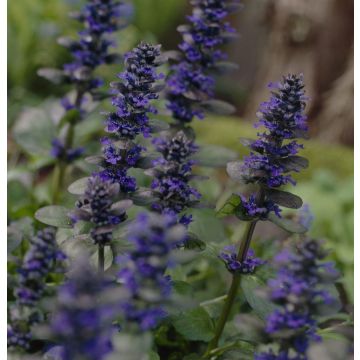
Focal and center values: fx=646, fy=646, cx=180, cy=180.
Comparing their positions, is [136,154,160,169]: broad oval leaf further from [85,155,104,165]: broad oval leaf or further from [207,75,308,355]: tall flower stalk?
[207,75,308,355]: tall flower stalk

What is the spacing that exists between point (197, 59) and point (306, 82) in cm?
310

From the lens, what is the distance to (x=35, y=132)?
2.95 metres

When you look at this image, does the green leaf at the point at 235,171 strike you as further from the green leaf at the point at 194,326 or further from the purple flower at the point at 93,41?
the purple flower at the point at 93,41

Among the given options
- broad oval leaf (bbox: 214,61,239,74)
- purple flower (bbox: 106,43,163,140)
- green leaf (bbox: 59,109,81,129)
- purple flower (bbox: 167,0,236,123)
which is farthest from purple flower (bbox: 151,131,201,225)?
green leaf (bbox: 59,109,81,129)

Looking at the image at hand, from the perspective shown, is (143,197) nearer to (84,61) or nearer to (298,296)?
(298,296)

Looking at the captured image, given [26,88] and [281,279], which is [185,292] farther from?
[26,88]

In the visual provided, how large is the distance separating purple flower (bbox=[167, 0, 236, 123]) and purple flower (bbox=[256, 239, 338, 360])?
101 cm

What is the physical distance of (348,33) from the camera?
5.16 m

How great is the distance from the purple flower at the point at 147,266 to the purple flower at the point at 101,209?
29 centimetres

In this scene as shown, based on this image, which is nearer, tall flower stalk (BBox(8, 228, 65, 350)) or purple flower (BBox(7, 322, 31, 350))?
tall flower stalk (BBox(8, 228, 65, 350))

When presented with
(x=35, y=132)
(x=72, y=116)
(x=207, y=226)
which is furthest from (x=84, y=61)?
(x=207, y=226)

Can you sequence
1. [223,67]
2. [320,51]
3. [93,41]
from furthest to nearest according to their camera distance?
[320,51]
[93,41]
[223,67]

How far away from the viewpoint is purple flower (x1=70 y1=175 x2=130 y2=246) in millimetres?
1604

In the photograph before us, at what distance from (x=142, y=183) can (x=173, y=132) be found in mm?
269
